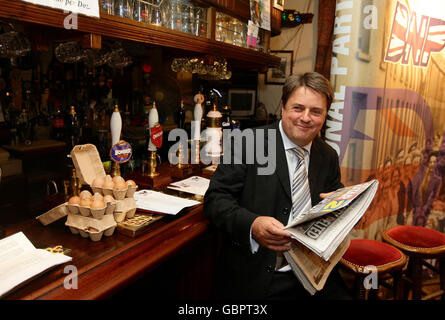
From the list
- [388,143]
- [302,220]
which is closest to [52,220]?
[302,220]

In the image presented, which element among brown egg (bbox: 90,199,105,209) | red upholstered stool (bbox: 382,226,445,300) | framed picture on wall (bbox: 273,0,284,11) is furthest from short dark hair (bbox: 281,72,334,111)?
framed picture on wall (bbox: 273,0,284,11)

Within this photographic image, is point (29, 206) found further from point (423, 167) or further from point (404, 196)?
point (423, 167)

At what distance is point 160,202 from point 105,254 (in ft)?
1.88

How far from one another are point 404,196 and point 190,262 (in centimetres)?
242

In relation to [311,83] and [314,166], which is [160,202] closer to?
Answer: [314,166]

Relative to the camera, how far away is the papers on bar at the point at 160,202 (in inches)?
71.8

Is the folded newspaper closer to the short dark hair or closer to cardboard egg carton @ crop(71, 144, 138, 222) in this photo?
the short dark hair

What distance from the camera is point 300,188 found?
1.84 m

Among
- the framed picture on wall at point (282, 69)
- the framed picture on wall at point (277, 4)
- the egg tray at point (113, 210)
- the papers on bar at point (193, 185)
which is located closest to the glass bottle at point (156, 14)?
the papers on bar at point (193, 185)

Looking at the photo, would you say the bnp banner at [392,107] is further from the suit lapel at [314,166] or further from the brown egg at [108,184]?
the brown egg at [108,184]

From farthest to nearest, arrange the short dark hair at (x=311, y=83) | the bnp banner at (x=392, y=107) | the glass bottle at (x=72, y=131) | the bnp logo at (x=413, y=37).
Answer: the bnp logo at (x=413, y=37), the bnp banner at (x=392, y=107), the glass bottle at (x=72, y=131), the short dark hair at (x=311, y=83)

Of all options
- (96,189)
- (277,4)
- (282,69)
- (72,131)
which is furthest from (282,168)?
(282,69)

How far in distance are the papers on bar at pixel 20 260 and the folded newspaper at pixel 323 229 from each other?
0.87 metres

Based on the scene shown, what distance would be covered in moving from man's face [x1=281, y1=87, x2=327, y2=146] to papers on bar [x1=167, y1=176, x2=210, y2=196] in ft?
2.29
